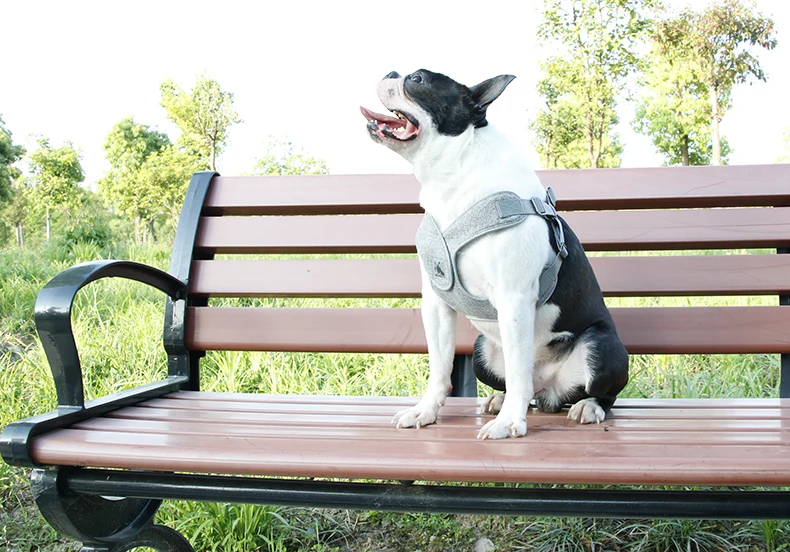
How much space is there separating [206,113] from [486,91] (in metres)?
25.2

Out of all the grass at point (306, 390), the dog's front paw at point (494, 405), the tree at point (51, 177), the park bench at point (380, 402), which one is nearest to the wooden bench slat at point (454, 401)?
the park bench at point (380, 402)

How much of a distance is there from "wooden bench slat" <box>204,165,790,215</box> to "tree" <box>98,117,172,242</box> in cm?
2968

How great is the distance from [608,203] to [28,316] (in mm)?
3222

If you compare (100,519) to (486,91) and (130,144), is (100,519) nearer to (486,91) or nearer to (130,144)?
(486,91)

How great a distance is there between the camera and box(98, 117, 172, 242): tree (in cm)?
3100

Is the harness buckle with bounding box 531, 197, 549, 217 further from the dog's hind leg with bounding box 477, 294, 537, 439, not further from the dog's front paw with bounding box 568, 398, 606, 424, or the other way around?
the dog's front paw with bounding box 568, 398, 606, 424

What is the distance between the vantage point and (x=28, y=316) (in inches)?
149

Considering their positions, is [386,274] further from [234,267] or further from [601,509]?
[601,509]

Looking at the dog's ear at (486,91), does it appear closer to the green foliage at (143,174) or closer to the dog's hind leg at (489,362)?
the dog's hind leg at (489,362)

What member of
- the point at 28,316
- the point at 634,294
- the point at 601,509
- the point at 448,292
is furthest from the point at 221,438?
the point at 28,316

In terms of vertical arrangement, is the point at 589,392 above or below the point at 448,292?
below

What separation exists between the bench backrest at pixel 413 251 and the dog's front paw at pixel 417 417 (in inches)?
20.4

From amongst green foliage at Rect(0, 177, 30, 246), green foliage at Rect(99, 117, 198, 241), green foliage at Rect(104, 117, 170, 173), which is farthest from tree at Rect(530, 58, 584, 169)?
green foliage at Rect(0, 177, 30, 246)

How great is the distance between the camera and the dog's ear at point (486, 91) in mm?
1378
